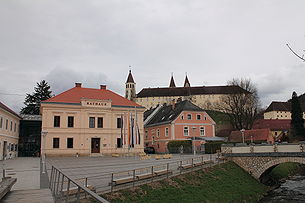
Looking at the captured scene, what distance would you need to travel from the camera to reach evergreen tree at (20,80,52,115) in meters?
64.6

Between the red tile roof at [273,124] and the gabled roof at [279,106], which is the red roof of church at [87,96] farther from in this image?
the gabled roof at [279,106]

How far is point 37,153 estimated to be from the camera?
137 feet

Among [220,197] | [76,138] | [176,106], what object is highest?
[176,106]

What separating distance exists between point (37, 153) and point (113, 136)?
496 inches

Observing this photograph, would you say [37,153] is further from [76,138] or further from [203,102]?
[203,102]

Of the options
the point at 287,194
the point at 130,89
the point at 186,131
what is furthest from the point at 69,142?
the point at 130,89

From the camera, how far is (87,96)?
4119 cm

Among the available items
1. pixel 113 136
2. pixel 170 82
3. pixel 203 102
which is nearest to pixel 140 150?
pixel 113 136

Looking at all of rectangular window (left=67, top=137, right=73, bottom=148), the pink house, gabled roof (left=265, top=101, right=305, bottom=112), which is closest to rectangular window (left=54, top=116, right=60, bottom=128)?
rectangular window (left=67, top=137, right=73, bottom=148)

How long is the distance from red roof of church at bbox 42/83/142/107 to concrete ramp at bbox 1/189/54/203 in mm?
28544

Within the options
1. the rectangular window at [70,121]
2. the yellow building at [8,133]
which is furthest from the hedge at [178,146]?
the yellow building at [8,133]

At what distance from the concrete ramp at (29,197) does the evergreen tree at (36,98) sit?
57.6 m

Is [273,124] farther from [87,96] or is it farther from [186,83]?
[186,83]

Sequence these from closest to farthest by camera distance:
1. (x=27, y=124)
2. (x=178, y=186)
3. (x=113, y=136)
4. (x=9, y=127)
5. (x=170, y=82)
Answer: (x=178, y=186) < (x=9, y=127) < (x=113, y=136) < (x=27, y=124) < (x=170, y=82)
